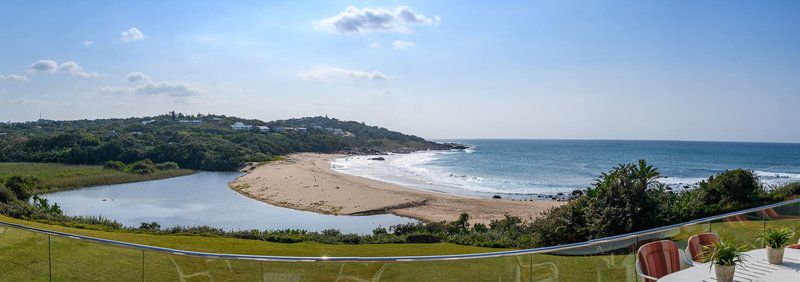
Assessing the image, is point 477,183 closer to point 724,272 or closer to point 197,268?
point 724,272

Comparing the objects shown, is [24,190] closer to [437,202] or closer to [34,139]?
[437,202]

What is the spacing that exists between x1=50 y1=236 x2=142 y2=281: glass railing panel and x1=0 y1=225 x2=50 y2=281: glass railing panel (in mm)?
212

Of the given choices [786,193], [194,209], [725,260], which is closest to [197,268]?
[725,260]

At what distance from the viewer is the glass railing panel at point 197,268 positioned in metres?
4.08

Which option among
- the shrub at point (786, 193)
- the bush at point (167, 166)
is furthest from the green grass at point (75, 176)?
the shrub at point (786, 193)

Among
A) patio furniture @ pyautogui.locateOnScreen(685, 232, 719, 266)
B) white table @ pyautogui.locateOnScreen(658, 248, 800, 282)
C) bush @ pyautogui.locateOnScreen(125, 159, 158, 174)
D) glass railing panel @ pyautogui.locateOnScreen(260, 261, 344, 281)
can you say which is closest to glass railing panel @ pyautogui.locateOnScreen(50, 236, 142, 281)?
glass railing panel @ pyautogui.locateOnScreen(260, 261, 344, 281)

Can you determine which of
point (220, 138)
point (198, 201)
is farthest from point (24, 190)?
point (220, 138)

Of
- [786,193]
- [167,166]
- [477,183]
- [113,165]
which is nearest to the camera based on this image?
[786,193]

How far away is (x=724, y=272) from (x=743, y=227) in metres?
2.07

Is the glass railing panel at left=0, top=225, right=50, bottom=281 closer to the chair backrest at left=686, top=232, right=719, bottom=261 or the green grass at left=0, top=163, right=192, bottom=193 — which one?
the chair backrest at left=686, top=232, right=719, bottom=261

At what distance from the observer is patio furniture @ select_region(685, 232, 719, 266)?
4992 mm

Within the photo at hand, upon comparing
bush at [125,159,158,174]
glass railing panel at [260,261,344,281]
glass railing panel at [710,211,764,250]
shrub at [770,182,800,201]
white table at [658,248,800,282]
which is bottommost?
bush at [125,159,158,174]

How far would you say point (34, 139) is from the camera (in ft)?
228

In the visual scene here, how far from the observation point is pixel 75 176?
48.6m
